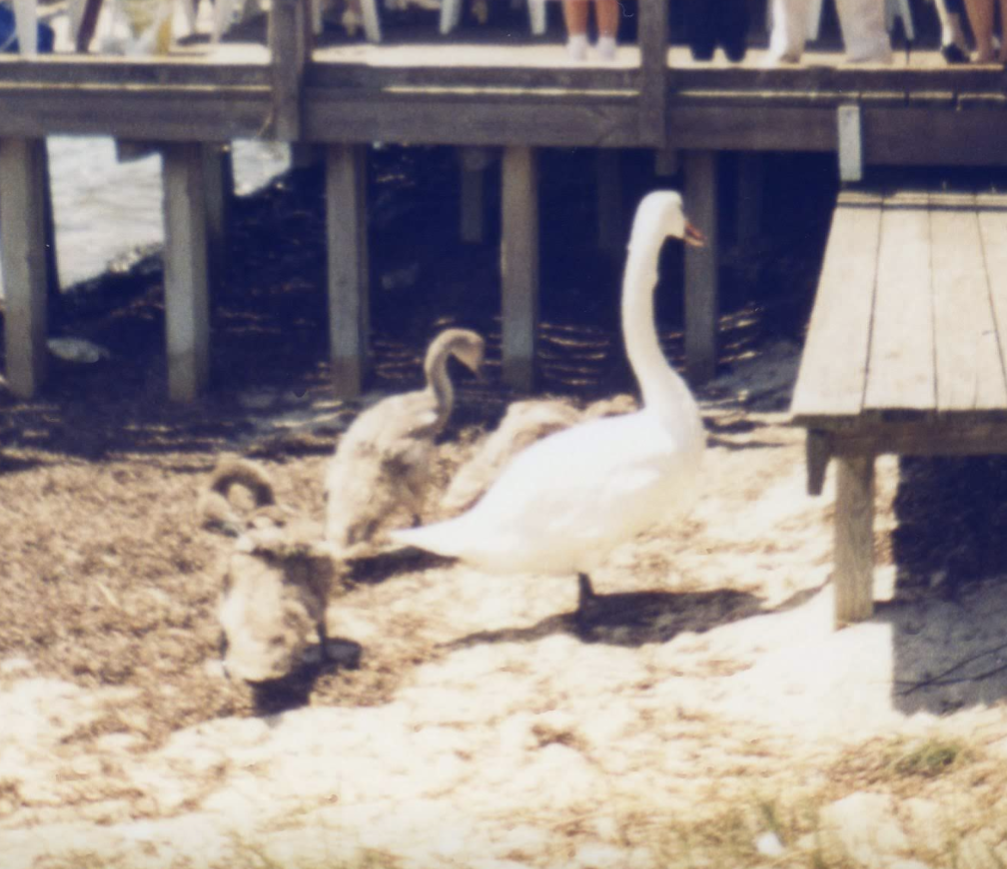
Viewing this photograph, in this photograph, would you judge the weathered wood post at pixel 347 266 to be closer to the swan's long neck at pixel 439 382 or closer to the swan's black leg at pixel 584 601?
the swan's long neck at pixel 439 382

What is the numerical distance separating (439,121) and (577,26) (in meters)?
0.99

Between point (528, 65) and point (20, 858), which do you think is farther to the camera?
point (528, 65)

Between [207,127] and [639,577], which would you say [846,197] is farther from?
[207,127]

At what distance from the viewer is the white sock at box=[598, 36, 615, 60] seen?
1013 cm

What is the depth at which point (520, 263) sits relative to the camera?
10234 mm

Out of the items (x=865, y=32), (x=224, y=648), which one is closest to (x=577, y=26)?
(x=865, y=32)

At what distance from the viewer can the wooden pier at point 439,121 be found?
30.4 ft

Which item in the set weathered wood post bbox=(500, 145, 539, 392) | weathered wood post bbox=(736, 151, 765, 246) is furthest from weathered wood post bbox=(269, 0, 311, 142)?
weathered wood post bbox=(736, 151, 765, 246)

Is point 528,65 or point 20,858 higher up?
point 528,65

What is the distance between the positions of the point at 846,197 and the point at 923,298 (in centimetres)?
195

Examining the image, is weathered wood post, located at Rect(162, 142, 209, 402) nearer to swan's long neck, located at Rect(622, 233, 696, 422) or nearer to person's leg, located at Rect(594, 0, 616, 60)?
person's leg, located at Rect(594, 0, 616, 60)

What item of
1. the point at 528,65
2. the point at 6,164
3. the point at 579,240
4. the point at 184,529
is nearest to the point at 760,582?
the point at 184,529

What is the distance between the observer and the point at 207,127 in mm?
10023

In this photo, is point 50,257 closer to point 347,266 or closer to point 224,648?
point 347,266
